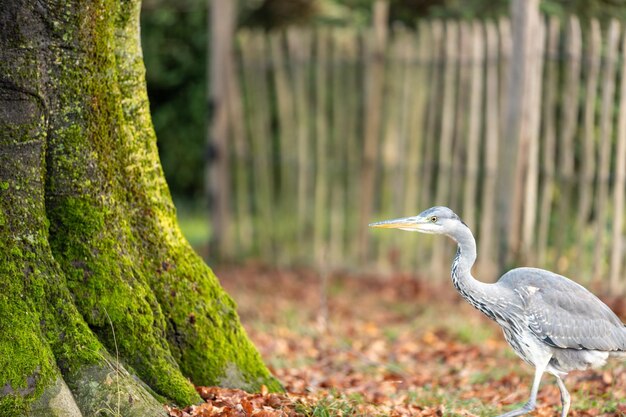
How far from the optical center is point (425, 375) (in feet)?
23.2

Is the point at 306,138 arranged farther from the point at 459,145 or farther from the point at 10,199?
the point at 10,199

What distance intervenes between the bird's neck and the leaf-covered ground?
2.17 ft

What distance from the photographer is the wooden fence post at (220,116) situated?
11352 millimetres

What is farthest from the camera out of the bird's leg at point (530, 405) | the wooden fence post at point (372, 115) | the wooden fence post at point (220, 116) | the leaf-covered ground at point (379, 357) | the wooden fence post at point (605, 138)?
the wooden fence post at point (220, 116)

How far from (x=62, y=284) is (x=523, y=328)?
2423 millimetres

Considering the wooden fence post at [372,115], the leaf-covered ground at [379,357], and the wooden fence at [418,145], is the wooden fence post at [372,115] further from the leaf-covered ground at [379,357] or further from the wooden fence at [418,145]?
the leaf-covered ground at [379,357]

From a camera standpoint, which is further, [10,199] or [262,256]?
[262,256]

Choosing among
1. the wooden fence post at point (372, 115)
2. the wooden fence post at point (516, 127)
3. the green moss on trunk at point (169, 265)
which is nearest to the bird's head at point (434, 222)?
the green moss on trunk at point (169, 265)

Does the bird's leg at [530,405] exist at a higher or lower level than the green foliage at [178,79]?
lower

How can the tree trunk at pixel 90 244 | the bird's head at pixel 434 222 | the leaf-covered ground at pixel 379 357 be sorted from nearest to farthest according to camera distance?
1. the tree trunk at pixel 90 244
2. the bird's head at pixel 434 222
3. the leaf-covered ground at pixel 379 357

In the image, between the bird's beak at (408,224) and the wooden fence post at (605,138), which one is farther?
the wooden fence post at (605,138)

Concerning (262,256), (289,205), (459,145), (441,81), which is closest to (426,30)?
(441,81)

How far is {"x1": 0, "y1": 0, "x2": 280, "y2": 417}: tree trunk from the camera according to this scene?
14.3ft

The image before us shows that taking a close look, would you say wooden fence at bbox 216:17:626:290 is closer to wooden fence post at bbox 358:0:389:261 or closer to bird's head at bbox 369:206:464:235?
wooden fence post at bbox 358:0:389:261
